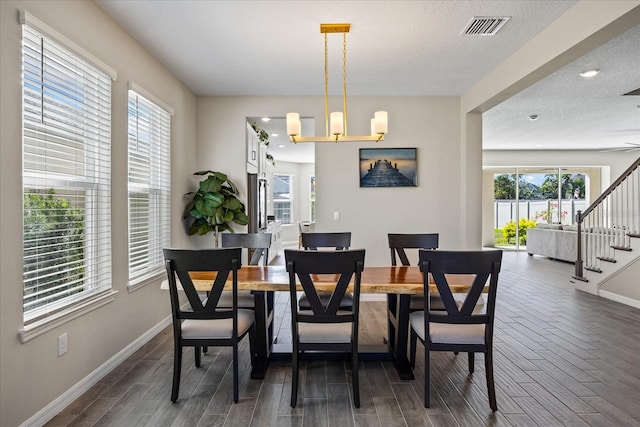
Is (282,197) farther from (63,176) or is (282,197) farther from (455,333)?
(455,333)

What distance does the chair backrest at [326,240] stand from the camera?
3531 mm

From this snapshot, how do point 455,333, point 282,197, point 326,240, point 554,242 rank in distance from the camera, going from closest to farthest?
point 455,333
point 326,240
point 554,242
point 282,197

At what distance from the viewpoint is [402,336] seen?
112 inches

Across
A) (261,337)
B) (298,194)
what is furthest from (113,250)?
(298,194)

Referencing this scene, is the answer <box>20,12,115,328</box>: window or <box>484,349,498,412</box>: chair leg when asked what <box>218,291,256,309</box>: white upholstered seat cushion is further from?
<box>484,349,498,412</box>: chair leg

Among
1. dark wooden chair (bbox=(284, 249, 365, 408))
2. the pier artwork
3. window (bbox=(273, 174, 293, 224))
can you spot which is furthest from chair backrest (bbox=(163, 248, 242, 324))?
window (bbox=(273, 174, 293, 224))

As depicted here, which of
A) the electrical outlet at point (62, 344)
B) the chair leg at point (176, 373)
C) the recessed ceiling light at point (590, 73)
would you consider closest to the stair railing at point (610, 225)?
the recessed ceiling light at point (590, 73)

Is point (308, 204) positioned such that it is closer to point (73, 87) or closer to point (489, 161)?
point (489, 161)

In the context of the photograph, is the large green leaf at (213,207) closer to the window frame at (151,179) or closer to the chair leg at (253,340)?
the window frame at (151,179)

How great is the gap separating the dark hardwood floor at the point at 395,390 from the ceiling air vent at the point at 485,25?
8.82 feet

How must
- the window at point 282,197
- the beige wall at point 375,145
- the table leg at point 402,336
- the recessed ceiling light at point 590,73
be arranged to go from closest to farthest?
the table leg at point 402,336, the recessed ceiling light at point 590,73, the beige wall at point 375,145, the window at point 282,197

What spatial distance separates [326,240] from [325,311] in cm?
124

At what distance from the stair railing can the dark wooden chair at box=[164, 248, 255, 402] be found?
5.16m

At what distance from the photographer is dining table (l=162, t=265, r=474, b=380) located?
251cm
